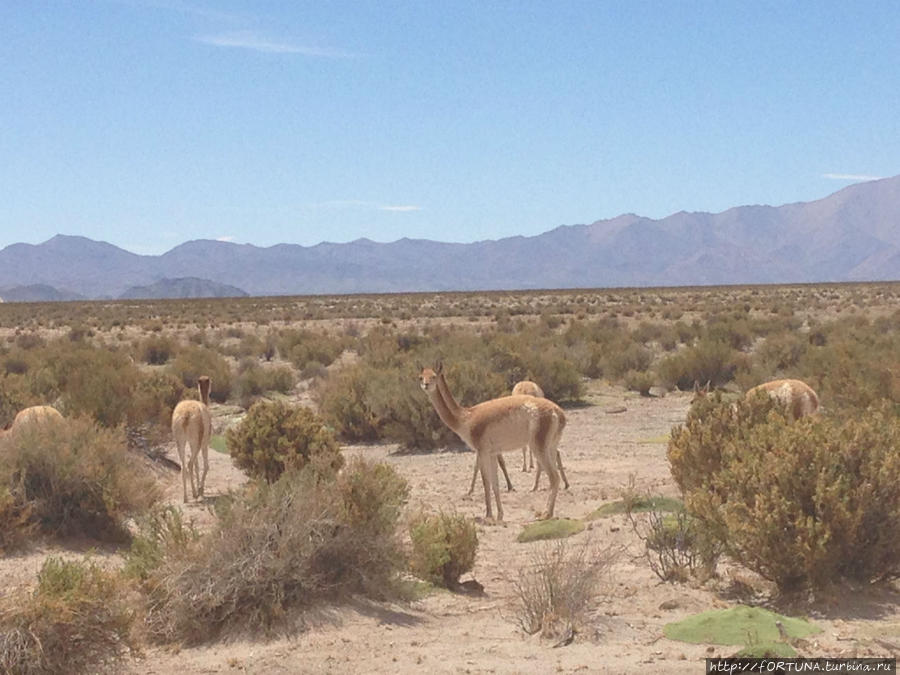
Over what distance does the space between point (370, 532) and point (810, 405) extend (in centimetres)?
556

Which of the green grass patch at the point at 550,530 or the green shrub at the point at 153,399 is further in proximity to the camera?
the green shrub at the point at 153,399

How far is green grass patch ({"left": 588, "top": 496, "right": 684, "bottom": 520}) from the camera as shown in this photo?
33.7 ft

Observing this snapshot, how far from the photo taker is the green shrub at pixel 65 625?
17.5 feet

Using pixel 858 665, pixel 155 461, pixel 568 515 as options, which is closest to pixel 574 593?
pixel 858 665

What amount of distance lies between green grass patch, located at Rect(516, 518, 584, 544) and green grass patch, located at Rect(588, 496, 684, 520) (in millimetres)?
459

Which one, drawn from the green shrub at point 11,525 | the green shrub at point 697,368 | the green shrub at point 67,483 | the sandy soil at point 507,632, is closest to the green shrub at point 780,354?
the green shrub at point 697,368

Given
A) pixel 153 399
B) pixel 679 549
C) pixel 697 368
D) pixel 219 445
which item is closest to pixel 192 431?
pixel 153 399

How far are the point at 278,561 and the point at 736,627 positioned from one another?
119 inches

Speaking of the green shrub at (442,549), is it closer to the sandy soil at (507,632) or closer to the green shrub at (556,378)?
the sandy soil at (507,632)

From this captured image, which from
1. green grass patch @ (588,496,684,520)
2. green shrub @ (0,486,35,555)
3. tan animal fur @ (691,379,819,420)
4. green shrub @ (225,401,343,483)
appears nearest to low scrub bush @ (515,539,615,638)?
green grass patch @ (588,496,684,520)

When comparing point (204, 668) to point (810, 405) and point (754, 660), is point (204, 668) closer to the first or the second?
point (754, 660)

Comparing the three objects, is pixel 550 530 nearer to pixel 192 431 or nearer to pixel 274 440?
pixel 274 440

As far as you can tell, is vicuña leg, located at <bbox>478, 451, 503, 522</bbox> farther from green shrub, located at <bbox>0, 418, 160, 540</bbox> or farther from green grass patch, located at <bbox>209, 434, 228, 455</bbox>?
green grass patch, located at <bbox>209, 434, 228, 455</bbox>

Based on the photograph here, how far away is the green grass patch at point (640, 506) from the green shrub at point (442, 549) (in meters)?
2.51
